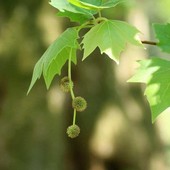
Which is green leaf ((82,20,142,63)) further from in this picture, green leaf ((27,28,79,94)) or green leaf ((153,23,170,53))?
green leaf ((153,23,170,53))

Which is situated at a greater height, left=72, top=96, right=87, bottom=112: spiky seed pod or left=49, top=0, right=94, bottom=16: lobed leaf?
left=49, top=0, right=94, bottom=16: lobed leaf

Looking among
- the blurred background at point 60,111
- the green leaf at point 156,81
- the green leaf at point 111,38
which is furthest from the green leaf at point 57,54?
the blurred background at point 60,111

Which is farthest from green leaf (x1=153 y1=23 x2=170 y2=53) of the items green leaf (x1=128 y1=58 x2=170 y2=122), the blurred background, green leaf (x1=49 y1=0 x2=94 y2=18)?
the blurred background

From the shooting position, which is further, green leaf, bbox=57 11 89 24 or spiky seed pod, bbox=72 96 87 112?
green leaf, bbox=57 11 89 24

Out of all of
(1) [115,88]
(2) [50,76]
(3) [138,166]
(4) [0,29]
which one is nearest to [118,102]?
(1) [115,88]

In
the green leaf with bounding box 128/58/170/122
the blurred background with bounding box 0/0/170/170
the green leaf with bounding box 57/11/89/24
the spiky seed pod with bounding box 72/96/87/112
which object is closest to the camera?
the green leaf with bounding box 128/58/170/122

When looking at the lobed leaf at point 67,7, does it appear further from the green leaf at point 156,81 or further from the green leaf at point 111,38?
the green leaf at point 156,81

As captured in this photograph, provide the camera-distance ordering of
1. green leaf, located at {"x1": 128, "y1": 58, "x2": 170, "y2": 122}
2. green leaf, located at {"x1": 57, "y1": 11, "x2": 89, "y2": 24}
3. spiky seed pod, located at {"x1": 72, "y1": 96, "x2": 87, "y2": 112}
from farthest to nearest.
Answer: green leaf, located at {"x1": 57, "y1": 11, "x2": 89, "y2": 24}
spiky seed pod, located at {"x1": 72, "y1": 96, "x2": 87, "y2": 112}
green leaf, located at {"x1": 128, "y1": 58, "x2": 170, "y2": 122}

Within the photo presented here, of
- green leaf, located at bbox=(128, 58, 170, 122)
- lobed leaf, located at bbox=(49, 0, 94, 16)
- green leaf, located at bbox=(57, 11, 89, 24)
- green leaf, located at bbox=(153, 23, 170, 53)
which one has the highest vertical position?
lobed leaf, located at bbox=(49, 0, 94, 16)
